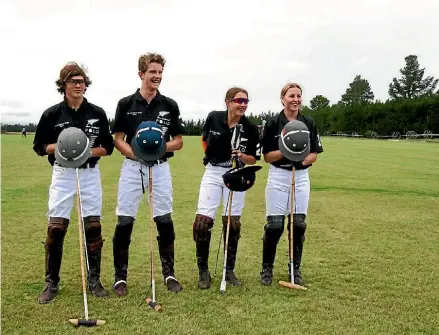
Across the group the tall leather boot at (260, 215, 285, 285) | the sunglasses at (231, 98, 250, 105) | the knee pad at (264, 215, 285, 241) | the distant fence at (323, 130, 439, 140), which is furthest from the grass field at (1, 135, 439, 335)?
the distant fence at (323, 130, 439, 140)

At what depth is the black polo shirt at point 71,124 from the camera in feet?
→ 16.2

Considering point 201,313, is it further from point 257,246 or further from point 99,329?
point 257,246

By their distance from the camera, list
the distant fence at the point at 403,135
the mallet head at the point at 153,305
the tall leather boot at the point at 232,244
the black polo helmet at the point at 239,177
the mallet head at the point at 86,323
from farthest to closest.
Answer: the distant fence at the point at 403,135, the tall leather boot at the point at 232,244, the black polo helmet at the point at 239,177, the mallet head at the point at 153,305, the mallet head at the point at 86,323

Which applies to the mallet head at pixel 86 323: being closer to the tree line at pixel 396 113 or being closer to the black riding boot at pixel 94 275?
the black riding boot at pixel 94 275

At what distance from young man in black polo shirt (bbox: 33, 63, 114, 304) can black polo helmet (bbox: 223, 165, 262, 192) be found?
125 cm

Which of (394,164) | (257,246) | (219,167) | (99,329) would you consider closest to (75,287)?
(99,329)

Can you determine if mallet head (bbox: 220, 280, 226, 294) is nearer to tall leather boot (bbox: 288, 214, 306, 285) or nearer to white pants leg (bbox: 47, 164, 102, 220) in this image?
tall leather boot (bbox: 288, 214, 306, 285)

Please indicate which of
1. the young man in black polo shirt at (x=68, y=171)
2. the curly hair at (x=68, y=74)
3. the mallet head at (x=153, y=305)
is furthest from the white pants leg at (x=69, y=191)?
the mallet head at (x=153, y=305)

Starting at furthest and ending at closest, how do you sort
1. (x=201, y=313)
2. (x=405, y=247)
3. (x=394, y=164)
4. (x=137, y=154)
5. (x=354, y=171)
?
(x=394, y=164) < (x=354, y=171) < (x=405, y=247) < (x=137, y=154) < (x=201, y=313)

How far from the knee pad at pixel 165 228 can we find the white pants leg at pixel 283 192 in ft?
3.50

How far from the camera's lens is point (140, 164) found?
16.7 feet

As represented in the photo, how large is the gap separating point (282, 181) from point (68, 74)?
2.39m

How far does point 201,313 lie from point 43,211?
6.03 m

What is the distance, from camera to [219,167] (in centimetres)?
541
